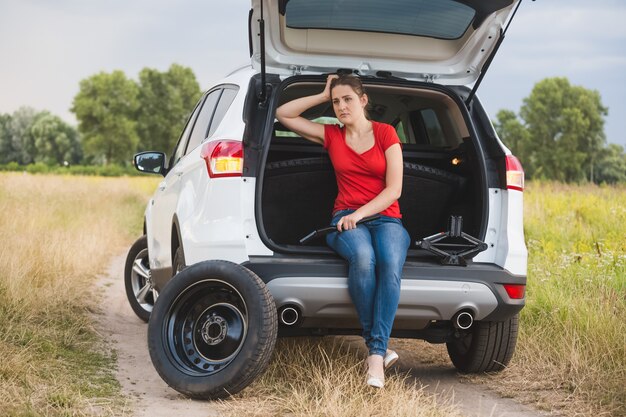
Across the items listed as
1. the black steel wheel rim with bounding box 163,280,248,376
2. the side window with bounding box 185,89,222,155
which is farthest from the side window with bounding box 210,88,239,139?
the black steel wheel rim with bounding box 163,280,248,376

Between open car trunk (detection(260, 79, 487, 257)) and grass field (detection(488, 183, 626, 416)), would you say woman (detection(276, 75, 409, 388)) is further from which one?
grass field (detection(488, 183, 626, 416))

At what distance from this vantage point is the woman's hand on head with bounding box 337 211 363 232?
4.86 meters

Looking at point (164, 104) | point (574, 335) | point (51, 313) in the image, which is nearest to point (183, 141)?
point (51, 313)

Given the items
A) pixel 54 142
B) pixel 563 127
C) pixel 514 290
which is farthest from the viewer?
pixel 54 142

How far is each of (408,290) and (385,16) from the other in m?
1.50

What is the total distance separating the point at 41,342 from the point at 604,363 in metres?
3.37

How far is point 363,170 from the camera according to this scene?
505 cm

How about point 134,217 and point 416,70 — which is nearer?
point 416,70

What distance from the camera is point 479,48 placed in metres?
5.24

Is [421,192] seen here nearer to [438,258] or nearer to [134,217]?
[438,258]

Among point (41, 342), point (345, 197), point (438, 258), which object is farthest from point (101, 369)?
point (438, 258)

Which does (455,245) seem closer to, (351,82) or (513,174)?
(513,174)

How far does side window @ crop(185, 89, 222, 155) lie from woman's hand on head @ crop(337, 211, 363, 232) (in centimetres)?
109

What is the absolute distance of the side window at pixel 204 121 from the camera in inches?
222
